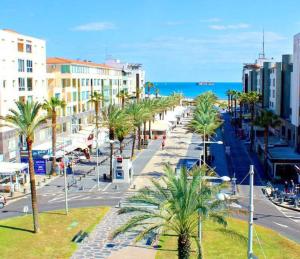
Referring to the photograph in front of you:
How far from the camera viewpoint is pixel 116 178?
61.8m

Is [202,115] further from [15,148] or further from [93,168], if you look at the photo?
[15,148]

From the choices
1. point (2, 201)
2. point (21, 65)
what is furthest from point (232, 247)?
point (21, 65)

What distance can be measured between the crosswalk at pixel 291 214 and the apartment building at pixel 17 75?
Answer: 1427 inches

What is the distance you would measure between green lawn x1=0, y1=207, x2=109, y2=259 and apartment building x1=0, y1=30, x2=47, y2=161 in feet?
71.3

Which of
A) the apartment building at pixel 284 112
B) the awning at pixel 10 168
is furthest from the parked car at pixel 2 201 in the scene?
the apartment building at pixel 284 112

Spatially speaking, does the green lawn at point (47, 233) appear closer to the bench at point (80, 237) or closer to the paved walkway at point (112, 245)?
the bench at point (80, 237)

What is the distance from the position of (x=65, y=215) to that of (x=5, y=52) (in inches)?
1221

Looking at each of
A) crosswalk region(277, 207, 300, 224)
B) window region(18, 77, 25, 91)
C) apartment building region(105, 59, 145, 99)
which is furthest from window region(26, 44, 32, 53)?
apartment building region(105, 59, 145, 99)

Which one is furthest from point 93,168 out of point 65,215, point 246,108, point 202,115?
Result: point 246,108

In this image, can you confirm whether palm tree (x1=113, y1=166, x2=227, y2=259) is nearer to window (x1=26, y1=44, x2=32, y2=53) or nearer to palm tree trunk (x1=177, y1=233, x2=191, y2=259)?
palm tree trunk (x1=177, y1=233, x2=191, y2=259)

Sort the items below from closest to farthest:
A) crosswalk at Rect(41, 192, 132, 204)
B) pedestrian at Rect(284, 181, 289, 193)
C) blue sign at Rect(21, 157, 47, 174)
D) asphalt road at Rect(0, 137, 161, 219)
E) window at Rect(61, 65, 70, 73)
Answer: asphalt road at Rect(0, 137, 161, 219)
crosswalk at Rect(41, 192, 132, 204)
pedestrian at Rect(284, 181, 289, 193)
blue sign at Rect(21, 157, 47, 174)
window at Rect(61, 65, 70, 73)

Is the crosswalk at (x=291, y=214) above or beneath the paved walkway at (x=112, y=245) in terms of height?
beneath

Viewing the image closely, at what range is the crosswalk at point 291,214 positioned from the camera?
4531 centimetres

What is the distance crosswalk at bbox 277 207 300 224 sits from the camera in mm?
45312
